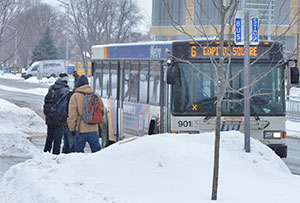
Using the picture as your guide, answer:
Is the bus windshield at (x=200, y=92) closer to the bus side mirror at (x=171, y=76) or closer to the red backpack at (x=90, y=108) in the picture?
the bus side mirror at (x=171, y=76)

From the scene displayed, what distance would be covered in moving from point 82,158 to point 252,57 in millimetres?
4813

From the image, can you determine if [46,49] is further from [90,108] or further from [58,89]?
[90,108]

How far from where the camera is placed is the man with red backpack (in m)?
11.2

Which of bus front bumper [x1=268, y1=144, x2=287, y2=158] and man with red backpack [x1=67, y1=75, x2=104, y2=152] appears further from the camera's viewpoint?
bus front bumper [x1=268, y1=144, x2=287, y2=158]

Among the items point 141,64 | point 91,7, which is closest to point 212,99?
point 141,64

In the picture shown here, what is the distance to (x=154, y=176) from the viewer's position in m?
7.57

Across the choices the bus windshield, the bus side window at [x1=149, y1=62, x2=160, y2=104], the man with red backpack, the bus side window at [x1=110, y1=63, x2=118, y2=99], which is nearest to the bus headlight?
the bus windshield

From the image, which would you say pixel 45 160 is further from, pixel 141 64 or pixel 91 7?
pixel 91 7

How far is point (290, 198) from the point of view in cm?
682

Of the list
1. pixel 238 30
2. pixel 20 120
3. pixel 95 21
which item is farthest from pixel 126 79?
pixel 95 21

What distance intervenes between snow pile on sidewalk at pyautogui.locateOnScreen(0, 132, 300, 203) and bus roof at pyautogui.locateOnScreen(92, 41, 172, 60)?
10.8 ft

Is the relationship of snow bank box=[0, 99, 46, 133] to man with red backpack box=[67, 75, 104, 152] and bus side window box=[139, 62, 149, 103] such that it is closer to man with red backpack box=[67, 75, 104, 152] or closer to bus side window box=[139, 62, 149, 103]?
bus side window box=[139, 62, 149, 103]

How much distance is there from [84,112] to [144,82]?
2.64m

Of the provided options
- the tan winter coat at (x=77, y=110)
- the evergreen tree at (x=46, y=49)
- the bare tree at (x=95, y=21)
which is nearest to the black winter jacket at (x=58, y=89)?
the tan winter coat at (x=77, y=110)
